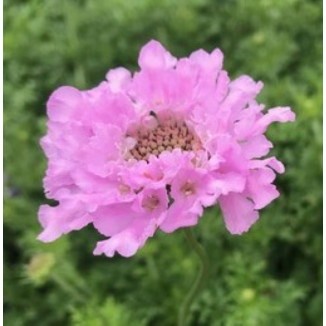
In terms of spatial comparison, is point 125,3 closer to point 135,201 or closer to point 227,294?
point 227,294

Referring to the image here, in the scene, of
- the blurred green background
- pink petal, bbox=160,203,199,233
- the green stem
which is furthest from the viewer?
the blurred green background

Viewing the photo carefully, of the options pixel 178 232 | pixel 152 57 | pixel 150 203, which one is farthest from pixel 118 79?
pixel 178 232

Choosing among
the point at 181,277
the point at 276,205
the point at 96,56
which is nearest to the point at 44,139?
the point at 181,277

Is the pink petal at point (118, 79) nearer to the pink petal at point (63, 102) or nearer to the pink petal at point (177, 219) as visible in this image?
the pink petal at point (63, 102)

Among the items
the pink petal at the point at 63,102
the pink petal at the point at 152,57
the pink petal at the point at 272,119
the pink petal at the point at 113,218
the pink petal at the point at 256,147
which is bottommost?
the pink petal at the point at 113,218

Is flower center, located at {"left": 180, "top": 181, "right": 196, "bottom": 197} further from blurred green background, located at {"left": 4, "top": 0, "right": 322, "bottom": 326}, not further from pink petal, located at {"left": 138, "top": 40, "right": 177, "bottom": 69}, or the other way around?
blurred green background, located at {"left": 4, "top": 0, "right": 322, "bottom": 326}

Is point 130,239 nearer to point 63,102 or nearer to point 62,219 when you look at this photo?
point 62,219

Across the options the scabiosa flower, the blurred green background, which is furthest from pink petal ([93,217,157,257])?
the blurred green background

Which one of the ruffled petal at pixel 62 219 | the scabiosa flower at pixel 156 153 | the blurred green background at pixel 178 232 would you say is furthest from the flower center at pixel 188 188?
the blurred green background at pixel 178 232
